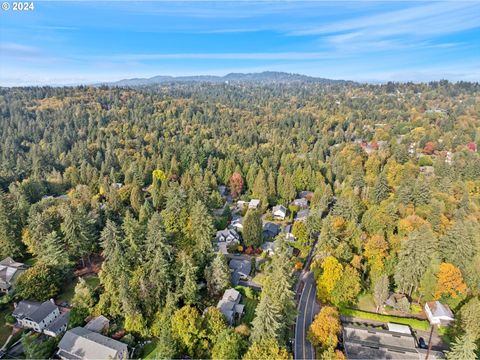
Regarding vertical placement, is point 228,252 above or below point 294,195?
below

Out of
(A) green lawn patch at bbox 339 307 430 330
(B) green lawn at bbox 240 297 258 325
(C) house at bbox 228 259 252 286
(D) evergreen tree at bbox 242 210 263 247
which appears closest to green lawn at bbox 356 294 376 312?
(A) green lawn patch at bbox 339 307 430 330

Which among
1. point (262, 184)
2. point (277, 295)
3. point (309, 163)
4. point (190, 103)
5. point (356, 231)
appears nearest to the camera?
point (277, 295)

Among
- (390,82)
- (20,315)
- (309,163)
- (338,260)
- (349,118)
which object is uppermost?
(390,82)

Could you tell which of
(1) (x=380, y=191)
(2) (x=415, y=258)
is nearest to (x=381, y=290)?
(2) (x=415, y=258)

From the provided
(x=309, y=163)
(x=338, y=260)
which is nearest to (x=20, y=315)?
(x=338, y=260)

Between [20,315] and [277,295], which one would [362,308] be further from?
[20,315]

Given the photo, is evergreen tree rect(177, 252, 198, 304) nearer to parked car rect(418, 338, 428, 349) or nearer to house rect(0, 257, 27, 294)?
house rect(0, 257, 27, 294)
